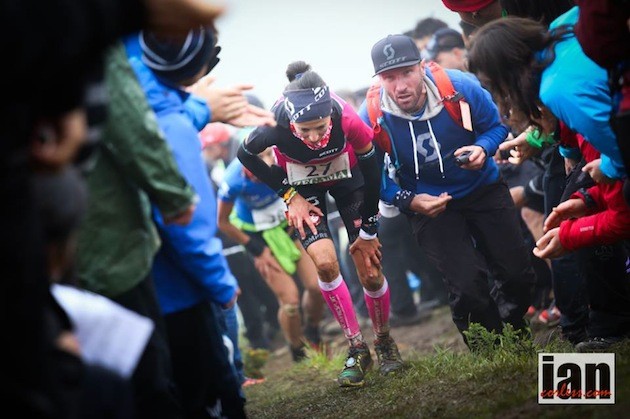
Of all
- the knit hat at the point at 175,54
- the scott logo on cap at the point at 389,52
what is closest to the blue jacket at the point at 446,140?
the scott logo on cap at the point at 389,52

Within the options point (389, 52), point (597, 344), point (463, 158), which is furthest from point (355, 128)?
point (597, 344)

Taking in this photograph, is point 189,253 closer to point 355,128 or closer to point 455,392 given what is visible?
point 455,392

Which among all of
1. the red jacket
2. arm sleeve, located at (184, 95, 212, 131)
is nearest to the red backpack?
the red jacket

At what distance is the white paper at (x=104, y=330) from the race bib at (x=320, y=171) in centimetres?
394

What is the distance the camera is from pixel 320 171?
6703 millimetres

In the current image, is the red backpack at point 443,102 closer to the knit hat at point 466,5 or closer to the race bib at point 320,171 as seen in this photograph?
the race bib at point 320,171

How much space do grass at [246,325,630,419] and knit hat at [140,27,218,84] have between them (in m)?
2.19

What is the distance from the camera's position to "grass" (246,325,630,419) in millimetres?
4270

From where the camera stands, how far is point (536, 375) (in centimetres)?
471

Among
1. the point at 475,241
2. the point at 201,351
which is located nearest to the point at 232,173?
the point at 475,241

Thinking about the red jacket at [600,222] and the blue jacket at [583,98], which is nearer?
the blue jacket at [583,98]

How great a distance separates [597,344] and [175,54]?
3.26m

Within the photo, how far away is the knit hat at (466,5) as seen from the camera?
20.2 feet

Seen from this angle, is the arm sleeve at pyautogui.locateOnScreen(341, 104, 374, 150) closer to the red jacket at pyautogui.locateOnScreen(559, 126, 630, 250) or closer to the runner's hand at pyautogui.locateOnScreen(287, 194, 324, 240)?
the runner's hand at pyautogui.locateOnScreen(287, 194, 324, 240)
